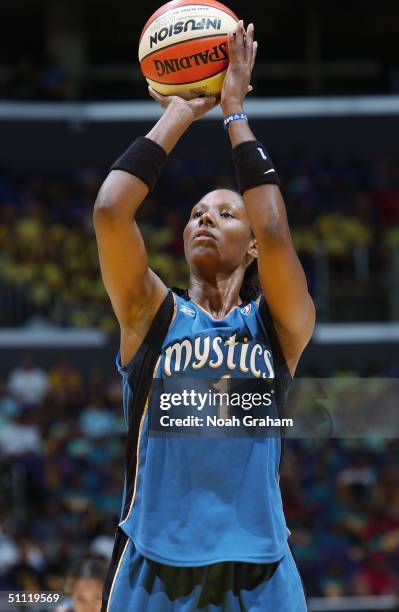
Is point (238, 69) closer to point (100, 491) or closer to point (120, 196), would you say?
point (120, 196)

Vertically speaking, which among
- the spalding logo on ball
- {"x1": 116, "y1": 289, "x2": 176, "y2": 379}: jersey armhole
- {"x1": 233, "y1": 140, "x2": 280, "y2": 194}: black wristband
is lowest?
{"x1": 116, "y1": 289, "x2": 176, "y2": 379}: jersey armhole

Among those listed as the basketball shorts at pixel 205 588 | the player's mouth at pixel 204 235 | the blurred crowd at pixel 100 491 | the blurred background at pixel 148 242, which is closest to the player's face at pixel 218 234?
the player's mouth at pixel 204 235

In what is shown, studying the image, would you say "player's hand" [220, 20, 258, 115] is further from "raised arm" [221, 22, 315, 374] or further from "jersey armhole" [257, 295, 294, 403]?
"jersey armhole" [257, 295, 294, 403]

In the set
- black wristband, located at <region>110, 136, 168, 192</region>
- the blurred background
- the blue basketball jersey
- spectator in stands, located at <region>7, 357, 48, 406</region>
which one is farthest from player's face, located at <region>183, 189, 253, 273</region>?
spectator in stands, located at <region>7, 357, 48, 406</region>

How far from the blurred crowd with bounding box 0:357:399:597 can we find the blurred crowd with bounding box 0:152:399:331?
106cm

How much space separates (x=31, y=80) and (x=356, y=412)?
8.44 metres

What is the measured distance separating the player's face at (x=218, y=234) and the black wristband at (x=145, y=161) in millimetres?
301

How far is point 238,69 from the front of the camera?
3.20 meters

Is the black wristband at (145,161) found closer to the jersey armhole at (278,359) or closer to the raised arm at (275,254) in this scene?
the raised arm at (275,254)

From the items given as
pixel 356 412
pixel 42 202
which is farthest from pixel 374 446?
pixel 42 202

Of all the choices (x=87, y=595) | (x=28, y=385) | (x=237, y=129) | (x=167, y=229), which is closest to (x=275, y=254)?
(x=237, y=129)

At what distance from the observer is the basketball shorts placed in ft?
9.29

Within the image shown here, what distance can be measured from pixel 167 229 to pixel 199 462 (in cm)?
1179

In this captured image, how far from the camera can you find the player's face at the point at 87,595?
13.5 feet
